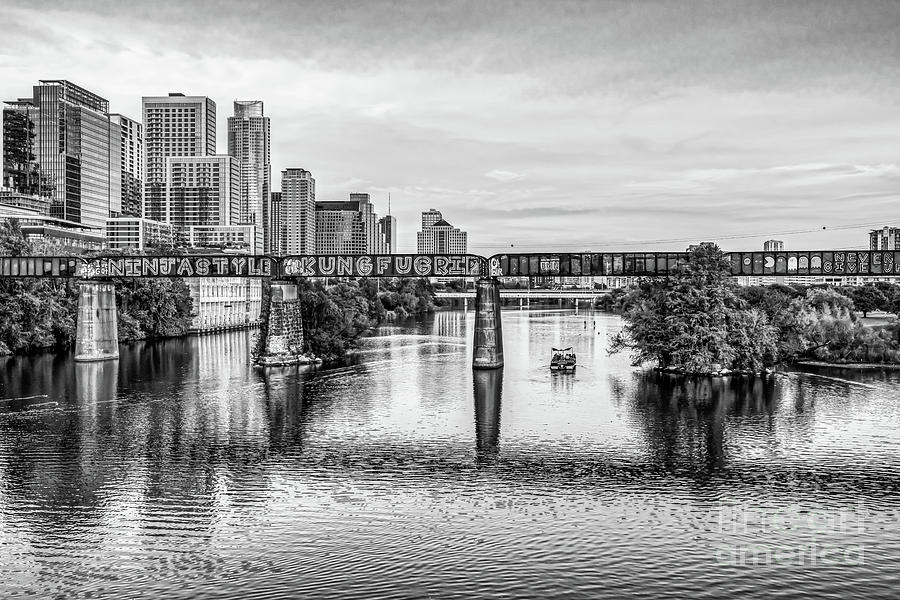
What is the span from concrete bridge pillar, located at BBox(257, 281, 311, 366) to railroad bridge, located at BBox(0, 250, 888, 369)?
124 millimetres

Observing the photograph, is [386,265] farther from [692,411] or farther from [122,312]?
[122,312]

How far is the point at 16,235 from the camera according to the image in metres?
108

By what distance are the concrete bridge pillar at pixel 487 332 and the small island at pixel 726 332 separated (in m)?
15.7

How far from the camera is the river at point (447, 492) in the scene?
3055 centimetres

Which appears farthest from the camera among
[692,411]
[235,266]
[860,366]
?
[235,266]

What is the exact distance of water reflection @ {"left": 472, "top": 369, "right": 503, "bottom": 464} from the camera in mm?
50156

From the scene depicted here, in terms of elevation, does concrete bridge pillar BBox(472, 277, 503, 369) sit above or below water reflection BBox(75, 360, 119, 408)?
above

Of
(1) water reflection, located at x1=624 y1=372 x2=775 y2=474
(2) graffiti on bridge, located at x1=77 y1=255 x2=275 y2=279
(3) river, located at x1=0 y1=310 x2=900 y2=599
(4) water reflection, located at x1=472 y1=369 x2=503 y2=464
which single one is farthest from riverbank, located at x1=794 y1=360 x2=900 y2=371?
(2) graffiti on bridge, located at x1=77 y1=255 x2=275 y2=279

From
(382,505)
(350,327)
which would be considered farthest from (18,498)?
(350,327)

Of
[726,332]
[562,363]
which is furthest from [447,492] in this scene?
[726,332]

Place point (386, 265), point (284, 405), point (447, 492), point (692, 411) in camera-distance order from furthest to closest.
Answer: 1. point (386, 265)
2. point (284, 405)
3. point (692, 411)
4. point (447, 492)

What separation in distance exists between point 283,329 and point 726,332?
5235cm

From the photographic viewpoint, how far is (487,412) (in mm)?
63125

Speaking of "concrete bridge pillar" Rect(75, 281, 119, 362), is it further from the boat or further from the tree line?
the boat
